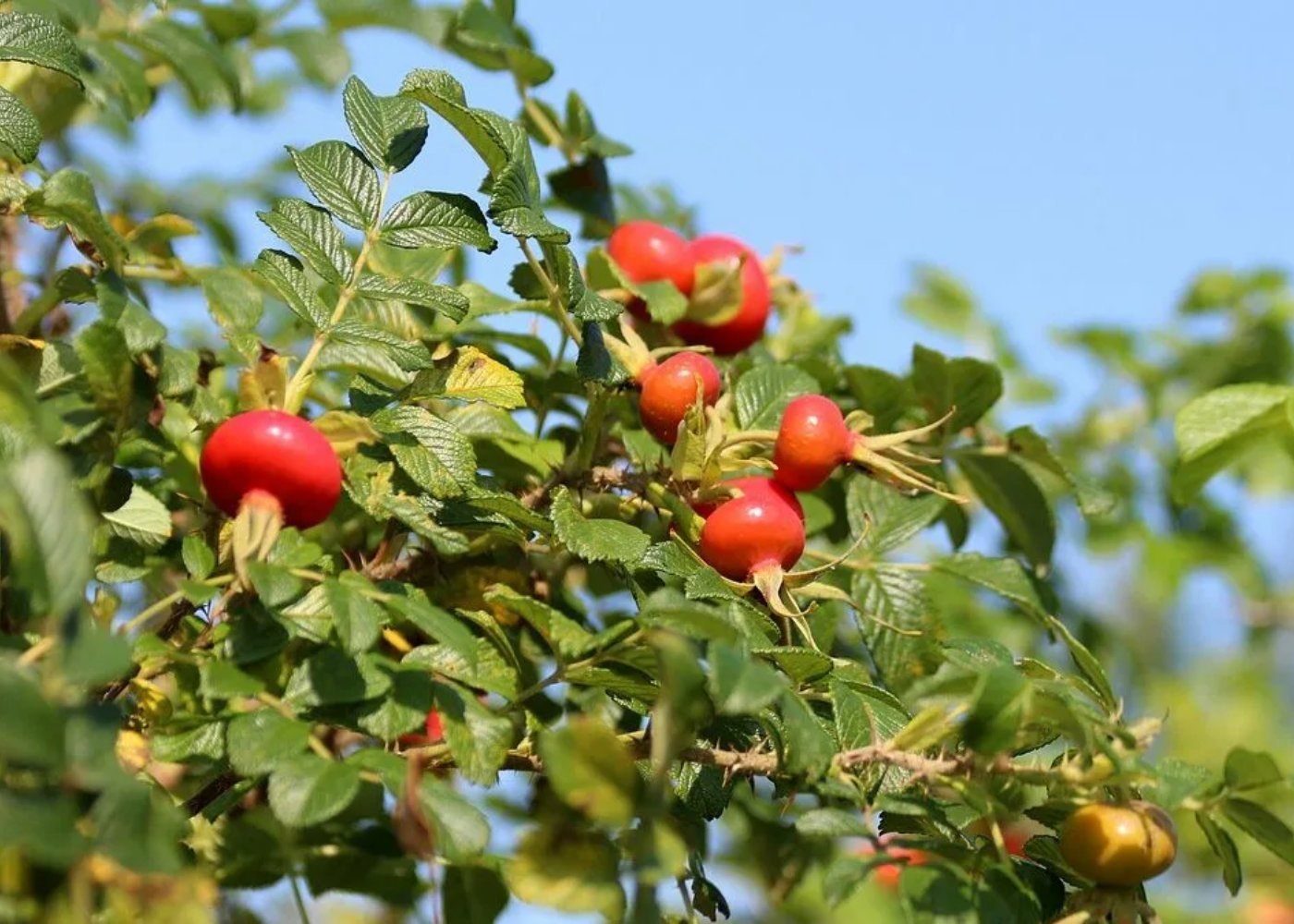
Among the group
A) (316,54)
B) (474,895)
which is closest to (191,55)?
(316,54)

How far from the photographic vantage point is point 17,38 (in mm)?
1582

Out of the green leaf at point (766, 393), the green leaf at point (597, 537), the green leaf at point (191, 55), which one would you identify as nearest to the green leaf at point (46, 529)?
the green leaf at point (597, 537)

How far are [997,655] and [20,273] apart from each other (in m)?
1.42

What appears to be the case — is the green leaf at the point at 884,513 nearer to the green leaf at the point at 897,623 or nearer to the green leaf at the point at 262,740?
the green leaf at the point at 897,623

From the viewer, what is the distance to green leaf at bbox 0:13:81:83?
5.13 ft

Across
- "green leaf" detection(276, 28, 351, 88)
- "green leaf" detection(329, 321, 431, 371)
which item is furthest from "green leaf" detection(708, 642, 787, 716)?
"green leaf" detection(276, 28, 351, 88)

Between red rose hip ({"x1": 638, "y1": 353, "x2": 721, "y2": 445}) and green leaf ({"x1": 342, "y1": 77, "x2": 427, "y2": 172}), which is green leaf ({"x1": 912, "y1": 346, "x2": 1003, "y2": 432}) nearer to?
red rose hip ({"x1": 638, "y1": 353, "x2": 721, "y2": 445})

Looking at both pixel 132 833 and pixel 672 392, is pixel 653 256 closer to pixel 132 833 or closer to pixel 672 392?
pixel 672 392

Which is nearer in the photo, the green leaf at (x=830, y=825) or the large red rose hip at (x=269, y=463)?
the green leaf at (x=830, y=825)

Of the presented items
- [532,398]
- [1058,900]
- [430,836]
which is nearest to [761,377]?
[532,398]

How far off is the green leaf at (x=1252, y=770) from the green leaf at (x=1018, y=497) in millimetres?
852

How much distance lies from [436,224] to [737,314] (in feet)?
1.81

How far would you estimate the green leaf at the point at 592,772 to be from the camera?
112cm

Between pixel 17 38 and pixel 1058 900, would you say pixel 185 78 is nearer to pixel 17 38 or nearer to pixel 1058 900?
pixel 17 38
